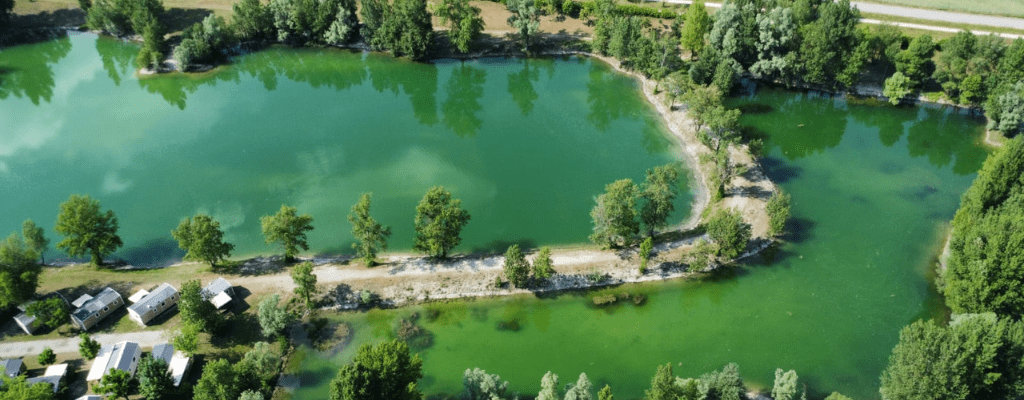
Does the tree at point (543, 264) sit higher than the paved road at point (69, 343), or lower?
higher

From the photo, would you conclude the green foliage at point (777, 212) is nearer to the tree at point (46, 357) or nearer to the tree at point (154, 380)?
the tree at point (154, 380)

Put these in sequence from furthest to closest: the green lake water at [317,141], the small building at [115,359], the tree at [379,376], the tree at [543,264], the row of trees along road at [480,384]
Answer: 1. the green lake water at [317,141]
2. the tree at [543,264]
3. the small building at [115,359]
4. the row of trees along road at [480,384]
5. the tree at [379,376]

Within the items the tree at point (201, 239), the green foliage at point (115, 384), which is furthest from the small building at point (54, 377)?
the tree at point (201, 239)

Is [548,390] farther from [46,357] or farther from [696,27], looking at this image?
[696,27]

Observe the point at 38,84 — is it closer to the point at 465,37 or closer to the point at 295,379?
the point at 465,37

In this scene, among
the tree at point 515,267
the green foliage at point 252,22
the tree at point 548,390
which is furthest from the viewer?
the green foliage at point 252,22

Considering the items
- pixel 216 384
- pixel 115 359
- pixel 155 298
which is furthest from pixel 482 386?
pixel 155 298
